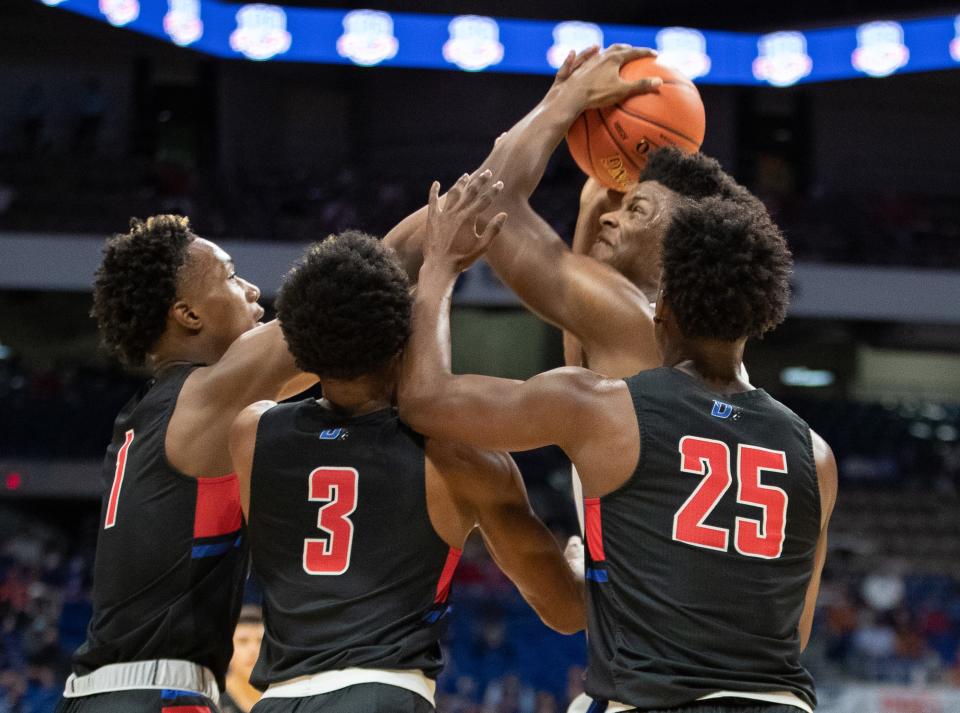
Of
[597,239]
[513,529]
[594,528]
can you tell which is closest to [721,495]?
[594,528]

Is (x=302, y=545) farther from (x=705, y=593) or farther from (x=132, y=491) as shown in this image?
(x=705, y=593)

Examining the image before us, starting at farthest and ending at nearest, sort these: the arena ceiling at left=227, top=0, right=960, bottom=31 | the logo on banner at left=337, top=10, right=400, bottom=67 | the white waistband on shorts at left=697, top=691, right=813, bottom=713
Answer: the arena ceiling at left=227, top=0, right=960, bottom=31, the logo on banner at left=337, top=10, right=400, bottom=67, the white waistband on shorts at left=697, top=691, right=813, bottom=713

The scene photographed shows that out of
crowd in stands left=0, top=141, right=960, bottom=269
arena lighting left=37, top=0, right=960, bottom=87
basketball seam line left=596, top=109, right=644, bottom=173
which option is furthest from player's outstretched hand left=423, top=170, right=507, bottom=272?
arena lighting left=37, top=0, right=960, bottom=87

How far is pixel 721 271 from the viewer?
8.07ft

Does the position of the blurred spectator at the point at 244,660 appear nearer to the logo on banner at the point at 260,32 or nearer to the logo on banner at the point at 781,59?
the logo on banner at the point at 260,32

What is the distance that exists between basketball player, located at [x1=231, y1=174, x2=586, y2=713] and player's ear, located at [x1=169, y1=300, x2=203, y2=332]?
505mm

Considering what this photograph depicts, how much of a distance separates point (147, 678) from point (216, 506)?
1.36ft

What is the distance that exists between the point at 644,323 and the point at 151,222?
1.27m

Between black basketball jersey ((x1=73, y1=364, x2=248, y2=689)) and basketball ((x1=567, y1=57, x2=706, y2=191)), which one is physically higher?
basketball ((x1=567, y1=57, x2=706, y2=191))

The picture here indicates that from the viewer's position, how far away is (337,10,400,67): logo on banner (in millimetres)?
15156

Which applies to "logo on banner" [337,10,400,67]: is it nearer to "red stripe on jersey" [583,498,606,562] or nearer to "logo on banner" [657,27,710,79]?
"logo on banner" [657,27,710,79]

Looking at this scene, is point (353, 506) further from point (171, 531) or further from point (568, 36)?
point (568, 36)

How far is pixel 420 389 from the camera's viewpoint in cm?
260

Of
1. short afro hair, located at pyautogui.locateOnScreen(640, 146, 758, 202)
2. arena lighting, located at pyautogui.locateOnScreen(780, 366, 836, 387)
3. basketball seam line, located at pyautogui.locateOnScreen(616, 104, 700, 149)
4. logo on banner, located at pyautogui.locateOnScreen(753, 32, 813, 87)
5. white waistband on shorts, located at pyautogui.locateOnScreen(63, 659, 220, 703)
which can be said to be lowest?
arena lighting, located at pyautogui.locateOnScreen(780, 366, 836, 387)
